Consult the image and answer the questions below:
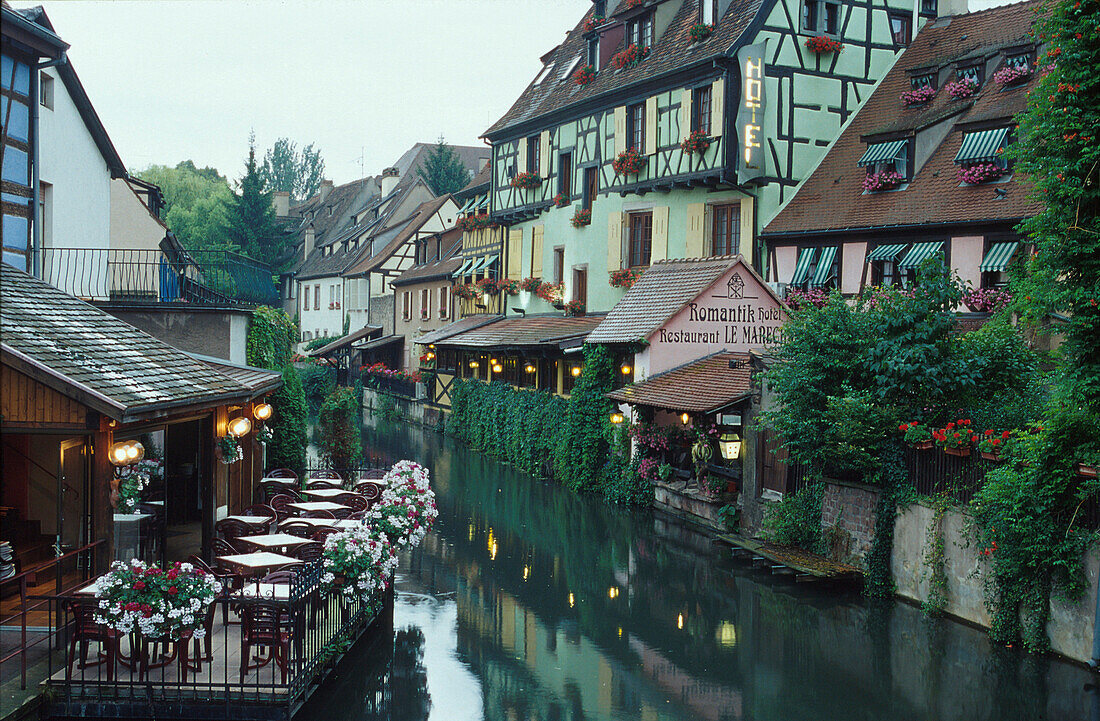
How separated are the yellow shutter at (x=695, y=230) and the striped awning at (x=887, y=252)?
5229mm

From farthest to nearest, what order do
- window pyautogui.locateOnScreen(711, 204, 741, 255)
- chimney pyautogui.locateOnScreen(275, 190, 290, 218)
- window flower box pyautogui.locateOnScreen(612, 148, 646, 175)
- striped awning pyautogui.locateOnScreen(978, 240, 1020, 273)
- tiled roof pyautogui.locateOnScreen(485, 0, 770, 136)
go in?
chimney pyautogui.locateOnScreen(275, 190, 290, 218)
window flower box pyautogui.locateOnScreen(612, 148, 646, 175)
window pyautogui.locateOnScreen(711, 204, 741, 255)
tiled roof pyautogui.locateOnScreen(485, 0, 770, 136)
striped awning pyautogui.locateOnScreen(978, 240, 1020, 273)

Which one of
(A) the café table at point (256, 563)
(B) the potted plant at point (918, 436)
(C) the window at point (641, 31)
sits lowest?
(A) the café table at point (256, 563)

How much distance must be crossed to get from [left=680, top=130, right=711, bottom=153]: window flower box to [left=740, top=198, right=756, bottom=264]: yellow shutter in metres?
1.62

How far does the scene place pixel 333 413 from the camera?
869 inches

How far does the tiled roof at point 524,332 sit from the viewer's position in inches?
1083

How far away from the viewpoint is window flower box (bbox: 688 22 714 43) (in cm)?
2591

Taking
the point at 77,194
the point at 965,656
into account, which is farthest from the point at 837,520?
the point at 77,194

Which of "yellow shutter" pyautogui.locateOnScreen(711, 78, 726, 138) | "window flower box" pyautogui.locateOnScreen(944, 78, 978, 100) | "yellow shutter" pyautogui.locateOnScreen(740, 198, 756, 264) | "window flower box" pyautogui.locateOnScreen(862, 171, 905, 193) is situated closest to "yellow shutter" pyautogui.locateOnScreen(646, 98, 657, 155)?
"yellow shutter" pyautogui.locateOnScreen(711, 78, 726, 138)

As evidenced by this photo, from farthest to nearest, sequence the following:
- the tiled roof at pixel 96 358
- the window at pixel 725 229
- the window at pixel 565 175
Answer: the window at pixel 565 175
the window at pixel 725 229
the tiled roof at pixel 96 358

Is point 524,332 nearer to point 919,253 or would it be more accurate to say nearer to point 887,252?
point 887,252

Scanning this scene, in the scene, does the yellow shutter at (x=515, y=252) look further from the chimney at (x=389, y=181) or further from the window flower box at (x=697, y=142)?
the chimney at (x=389, y=181)

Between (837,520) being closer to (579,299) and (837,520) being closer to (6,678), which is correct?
(6,678)

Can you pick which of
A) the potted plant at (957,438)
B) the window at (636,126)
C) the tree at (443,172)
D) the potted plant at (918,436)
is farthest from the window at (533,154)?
the tree at (443,172)

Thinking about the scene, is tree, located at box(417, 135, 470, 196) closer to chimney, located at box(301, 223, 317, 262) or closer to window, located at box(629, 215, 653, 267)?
chimney, located at box(301, 223, 317, 262)
